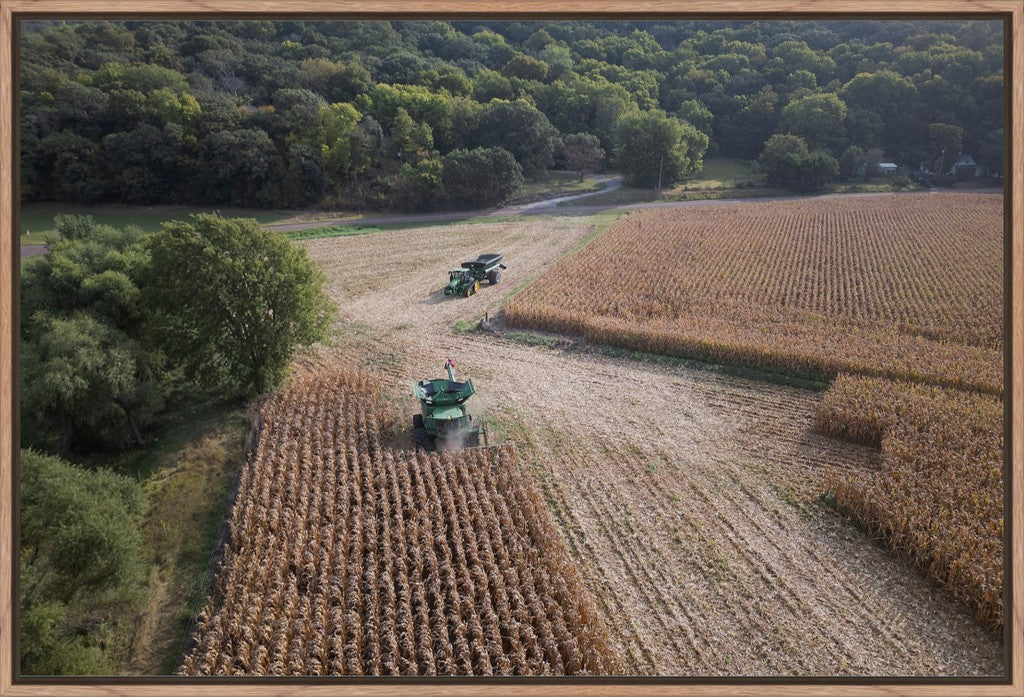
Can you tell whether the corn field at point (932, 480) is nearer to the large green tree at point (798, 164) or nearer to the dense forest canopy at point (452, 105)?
the dense forest canopy at point (452, 105)

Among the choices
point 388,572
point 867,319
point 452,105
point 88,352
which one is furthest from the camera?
point 452,105

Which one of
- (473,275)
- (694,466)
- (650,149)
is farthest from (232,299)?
(650,149)

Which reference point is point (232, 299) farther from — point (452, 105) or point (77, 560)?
point (452, 105)

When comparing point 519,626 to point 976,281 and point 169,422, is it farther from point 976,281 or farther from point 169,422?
point 976,281

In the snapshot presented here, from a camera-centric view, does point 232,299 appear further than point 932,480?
Yes

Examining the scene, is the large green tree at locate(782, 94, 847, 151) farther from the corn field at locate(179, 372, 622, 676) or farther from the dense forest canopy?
the corn field at locate(179, 372, 622, 676)

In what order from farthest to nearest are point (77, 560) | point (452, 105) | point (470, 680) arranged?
point (452, 105) → point (77, 560) → point (470, 680)

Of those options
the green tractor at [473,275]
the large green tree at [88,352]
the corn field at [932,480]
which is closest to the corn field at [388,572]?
the large green tree at [88,352]
